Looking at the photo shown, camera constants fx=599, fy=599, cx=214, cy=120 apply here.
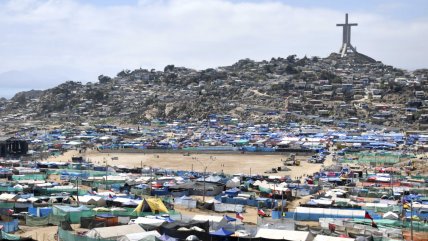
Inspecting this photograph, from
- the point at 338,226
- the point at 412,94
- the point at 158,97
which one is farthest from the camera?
the point at 158,97

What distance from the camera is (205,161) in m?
46.5

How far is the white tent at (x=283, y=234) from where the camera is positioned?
17219 millimetres

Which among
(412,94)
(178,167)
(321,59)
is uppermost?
(321,59)

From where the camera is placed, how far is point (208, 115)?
76750mm

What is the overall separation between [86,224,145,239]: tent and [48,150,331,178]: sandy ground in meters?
21.2

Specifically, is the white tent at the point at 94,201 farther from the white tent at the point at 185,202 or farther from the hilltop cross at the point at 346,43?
the hilltop cross at the point at 346,43

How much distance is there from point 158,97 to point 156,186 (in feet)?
194

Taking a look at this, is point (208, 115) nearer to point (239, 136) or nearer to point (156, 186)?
point (239, 136)

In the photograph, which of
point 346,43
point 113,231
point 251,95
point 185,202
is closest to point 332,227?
point 113,231

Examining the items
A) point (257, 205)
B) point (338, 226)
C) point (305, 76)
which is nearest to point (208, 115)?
point (305, 76)

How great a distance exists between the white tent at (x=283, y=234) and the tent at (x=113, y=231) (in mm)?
3656

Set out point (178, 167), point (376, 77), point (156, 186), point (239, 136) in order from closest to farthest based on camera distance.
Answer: point (156, 186)
point (178, 167)
point (239, 136)
point (376, 77)

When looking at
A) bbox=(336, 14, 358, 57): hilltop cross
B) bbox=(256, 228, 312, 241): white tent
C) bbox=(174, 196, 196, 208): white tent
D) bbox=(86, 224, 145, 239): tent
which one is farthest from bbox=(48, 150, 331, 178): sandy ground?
bbox=(336, 14, 358, 57): hilltop cross

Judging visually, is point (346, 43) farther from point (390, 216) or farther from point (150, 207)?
point (150, 207)
